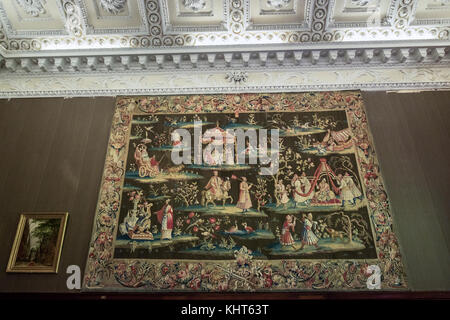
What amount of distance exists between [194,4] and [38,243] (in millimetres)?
5892

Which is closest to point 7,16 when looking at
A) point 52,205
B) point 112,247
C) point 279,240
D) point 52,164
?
point 52,164

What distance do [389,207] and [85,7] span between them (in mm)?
7701

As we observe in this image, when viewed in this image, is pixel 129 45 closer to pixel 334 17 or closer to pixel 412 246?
pixel 334 17

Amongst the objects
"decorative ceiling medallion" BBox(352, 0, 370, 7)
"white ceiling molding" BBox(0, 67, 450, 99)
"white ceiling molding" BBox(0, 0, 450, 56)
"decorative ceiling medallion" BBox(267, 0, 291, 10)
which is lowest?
"white ceiling molding" BBox(0, 67, 450, 99)

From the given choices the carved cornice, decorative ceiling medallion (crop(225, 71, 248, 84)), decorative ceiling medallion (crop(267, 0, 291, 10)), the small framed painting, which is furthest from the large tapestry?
decorative ceiling medallion (crop(267, 0, 291, 10))

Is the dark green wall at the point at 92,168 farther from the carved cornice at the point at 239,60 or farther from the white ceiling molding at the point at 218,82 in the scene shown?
the carved cornice at the point at 239,60

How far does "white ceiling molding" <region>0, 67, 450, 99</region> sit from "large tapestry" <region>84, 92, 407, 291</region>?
9.9 inches

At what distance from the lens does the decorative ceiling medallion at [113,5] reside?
6699 millimetres

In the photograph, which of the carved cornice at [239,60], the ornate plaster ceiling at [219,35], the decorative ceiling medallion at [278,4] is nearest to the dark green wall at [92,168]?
the carved cornice at [239,60]

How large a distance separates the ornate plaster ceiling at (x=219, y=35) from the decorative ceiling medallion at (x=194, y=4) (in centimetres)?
2

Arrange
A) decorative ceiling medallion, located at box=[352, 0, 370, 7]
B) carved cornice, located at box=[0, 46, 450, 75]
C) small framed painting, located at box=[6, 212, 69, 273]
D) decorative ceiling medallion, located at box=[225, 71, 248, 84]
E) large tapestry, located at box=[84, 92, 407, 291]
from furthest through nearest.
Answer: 1. decorative ceiling medallion, located at box=[225, 71, 248, 84]
2. carved cornice, located at box=[0, 46, 450, 75]
3. decorative ceiling medallion, located at box=[352, 0, 370, 7]
4. small framed painting, located at box=[6, 212, 69, 273]
5. large tapestry, located at box=[84, 92, 407, 291]

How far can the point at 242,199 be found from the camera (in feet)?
19.3

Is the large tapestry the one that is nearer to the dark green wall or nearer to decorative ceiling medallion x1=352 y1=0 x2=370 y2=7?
the dark green wall

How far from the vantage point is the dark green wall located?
17.7 ft
